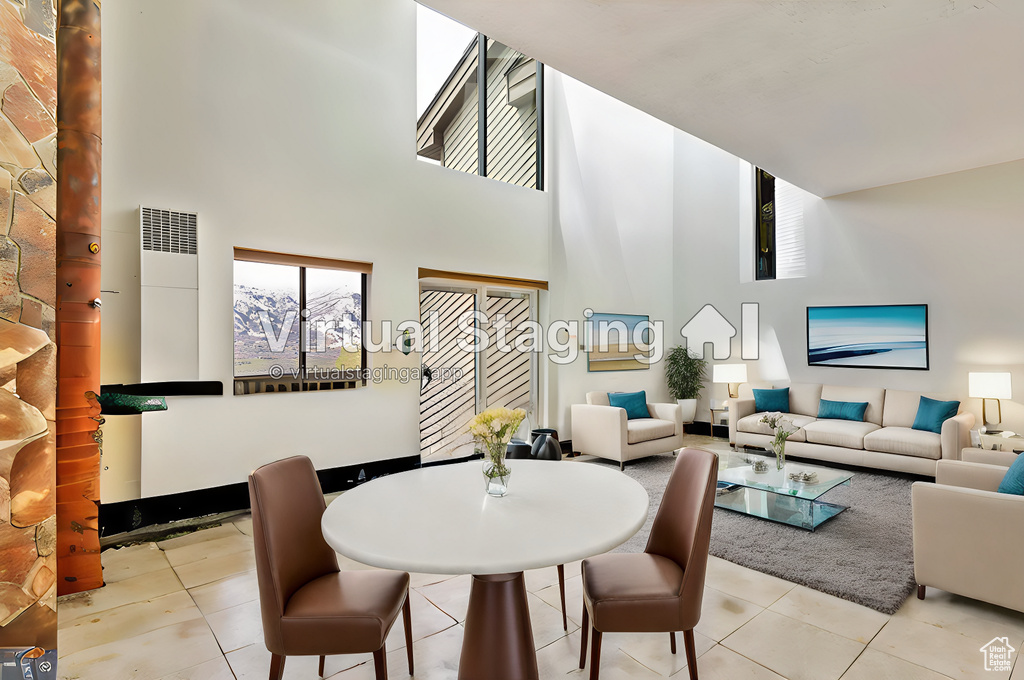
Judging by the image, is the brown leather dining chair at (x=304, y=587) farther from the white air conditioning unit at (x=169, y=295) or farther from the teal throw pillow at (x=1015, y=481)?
the teal throw pillow at (x=1015, y=481)

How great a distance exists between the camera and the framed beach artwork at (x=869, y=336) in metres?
5.31

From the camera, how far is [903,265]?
5.38 metres

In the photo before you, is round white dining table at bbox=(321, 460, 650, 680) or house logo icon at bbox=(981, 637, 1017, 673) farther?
house logo icon at bbox=(981, 637, 1017, 673)

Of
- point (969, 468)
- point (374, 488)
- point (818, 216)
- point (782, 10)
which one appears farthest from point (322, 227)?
point (818, 216)

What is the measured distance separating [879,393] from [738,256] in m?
2.33

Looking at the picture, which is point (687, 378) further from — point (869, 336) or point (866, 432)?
point (866, 432)

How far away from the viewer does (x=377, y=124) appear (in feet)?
15.4

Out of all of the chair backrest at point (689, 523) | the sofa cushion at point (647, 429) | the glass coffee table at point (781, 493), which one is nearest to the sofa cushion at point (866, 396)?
the sofa cushion at point (647, 429)

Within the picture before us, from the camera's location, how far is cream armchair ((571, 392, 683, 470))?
520cm

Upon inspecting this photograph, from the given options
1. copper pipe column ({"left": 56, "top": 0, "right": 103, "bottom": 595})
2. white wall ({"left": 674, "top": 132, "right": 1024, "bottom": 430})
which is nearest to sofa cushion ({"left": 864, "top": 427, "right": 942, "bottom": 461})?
white wall ({"left": 674, "top": 132, "right": 1024, "bottom": 430})

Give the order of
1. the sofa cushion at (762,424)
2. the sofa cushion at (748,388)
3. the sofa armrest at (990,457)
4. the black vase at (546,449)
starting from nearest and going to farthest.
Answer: the sofa armrest at (990,457), the black vase at (546,449), the sofa cushion at (762,424), the sofa cushion at (748,388)

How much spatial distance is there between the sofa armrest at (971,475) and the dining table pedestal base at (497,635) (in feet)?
9.05

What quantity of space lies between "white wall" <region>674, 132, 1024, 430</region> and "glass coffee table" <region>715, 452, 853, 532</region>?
2.49 metres

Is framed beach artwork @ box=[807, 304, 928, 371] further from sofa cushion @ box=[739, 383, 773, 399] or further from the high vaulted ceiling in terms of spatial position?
the high vaulted ceiling
